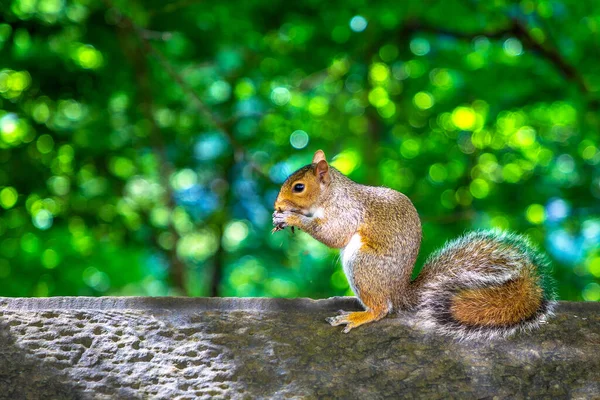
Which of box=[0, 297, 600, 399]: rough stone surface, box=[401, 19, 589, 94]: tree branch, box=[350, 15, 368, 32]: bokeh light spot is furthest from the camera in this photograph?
box=[350, 15, 368, 32]: bokeh light spot

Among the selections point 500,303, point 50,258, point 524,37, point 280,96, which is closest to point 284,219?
point 500,303

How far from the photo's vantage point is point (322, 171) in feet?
8.30

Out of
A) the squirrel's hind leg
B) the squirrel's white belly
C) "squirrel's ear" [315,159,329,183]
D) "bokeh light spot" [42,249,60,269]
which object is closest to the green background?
"bokeh light spot" [42,249,60,269]

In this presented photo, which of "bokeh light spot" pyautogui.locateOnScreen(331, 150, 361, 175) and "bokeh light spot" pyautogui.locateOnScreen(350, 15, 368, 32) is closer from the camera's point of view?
"bokeh light spot" pyautogui.locateOnScreen(350, 15, 368, 32)

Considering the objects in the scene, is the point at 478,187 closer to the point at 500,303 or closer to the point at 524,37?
the point at 524,37

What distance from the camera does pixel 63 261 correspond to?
194 inches

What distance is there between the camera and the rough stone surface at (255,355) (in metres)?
1.81

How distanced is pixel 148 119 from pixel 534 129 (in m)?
2.98

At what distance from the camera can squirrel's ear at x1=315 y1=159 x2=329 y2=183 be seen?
99.3 inches

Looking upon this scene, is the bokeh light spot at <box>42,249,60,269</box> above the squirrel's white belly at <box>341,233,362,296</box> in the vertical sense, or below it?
below

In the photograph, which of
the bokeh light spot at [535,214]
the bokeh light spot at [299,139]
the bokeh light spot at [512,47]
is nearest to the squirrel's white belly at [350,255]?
the bokeh light spot at [299,139]

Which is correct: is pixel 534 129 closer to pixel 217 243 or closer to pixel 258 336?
pixel 217 243

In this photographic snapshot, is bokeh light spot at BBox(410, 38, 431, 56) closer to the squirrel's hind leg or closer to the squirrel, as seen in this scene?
the squirrel

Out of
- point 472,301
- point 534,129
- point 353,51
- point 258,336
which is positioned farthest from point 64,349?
point 534,129
